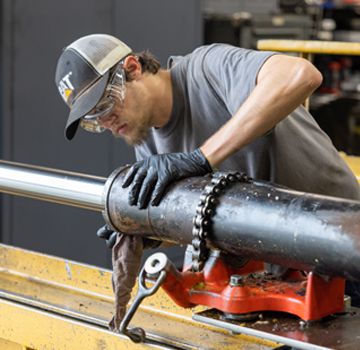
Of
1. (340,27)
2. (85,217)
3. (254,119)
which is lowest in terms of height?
(85,217)

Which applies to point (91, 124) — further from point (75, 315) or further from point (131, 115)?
point (75, 315)

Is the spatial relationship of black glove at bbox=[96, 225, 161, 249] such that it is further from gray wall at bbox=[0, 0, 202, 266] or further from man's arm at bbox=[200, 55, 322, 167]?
gray wall at bbox=[0, 0, 202, 266]

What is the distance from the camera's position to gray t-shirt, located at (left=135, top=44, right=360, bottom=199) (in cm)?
192

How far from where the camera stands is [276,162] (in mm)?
1948

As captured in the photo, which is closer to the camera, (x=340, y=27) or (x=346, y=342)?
(x=346, y=342)

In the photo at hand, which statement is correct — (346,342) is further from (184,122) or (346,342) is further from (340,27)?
(340,27)

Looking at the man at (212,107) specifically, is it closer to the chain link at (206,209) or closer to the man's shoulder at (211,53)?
the man's shoulder at (211,53)

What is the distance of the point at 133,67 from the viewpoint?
6.31 ft

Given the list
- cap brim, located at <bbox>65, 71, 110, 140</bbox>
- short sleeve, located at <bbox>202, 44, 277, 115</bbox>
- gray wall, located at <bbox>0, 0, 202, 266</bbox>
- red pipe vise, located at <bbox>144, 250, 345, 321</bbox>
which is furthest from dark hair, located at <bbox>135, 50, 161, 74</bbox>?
gray wall, located at <bbox>0, 0, 202, 266</bbox>

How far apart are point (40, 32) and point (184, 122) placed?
2.28 meters

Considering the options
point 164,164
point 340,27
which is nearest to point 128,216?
point 164,164

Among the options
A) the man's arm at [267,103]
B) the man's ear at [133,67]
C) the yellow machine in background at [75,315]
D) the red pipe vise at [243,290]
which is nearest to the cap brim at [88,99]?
the man's ear at [133,67]

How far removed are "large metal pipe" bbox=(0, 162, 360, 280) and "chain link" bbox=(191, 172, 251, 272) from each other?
1 centimetres

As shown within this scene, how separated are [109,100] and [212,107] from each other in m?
0.31
